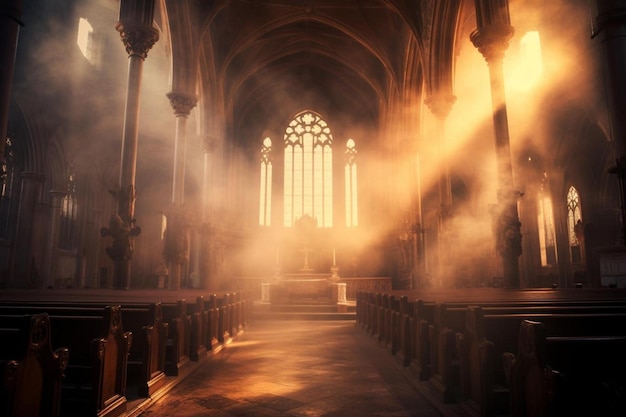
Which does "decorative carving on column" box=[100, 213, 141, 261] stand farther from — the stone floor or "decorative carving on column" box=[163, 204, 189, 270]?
the stone floor

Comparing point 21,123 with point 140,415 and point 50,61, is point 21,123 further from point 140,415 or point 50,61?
point 140,415

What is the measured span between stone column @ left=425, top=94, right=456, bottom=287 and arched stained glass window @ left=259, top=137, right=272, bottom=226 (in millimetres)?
11950

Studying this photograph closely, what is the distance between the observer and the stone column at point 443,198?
12891mm

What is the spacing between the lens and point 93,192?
21.3 m

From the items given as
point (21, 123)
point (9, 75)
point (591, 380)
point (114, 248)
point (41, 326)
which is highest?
point (21, 123)

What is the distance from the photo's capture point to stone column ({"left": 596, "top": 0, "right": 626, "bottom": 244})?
23.1 ft

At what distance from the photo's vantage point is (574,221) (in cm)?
1839

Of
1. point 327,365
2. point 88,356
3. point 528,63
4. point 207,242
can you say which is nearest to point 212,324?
point 327,365

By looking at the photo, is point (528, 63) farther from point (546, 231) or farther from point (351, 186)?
point (351, 186)

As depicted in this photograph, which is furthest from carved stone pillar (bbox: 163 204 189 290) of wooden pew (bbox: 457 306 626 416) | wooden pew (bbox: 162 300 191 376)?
wooden pew (bbox: 457 306 626 416)

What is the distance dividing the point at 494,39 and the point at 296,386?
909cm

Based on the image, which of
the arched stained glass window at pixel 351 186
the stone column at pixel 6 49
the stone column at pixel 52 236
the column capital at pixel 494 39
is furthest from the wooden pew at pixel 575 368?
the arched stained glass window at pixel 351 186

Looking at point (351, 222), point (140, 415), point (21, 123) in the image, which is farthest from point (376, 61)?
point (140, 415)

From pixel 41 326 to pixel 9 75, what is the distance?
19.2ft
